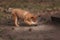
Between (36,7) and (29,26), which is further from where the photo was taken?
(36,7)

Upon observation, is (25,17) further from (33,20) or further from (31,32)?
(31,32)

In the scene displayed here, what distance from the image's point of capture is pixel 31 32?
9336 millimetres

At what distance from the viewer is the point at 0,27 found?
32.7 ft

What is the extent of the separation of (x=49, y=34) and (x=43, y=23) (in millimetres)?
1624

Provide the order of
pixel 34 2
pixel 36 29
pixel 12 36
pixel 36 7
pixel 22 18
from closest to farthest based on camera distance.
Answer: pixel 12 36, pixel 36 29, pixel 22 18, pixel 36 7, pixel 34 2

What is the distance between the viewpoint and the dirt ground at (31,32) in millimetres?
8672

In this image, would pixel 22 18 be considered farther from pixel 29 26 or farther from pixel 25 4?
pixel 25 4

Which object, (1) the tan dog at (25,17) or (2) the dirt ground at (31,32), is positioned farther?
(1) the tan dog at (25,17)

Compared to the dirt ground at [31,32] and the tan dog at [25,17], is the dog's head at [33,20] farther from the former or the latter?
the dirt ground at [31,32]

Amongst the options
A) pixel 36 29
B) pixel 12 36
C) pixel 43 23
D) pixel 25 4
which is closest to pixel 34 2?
pixel 25 4

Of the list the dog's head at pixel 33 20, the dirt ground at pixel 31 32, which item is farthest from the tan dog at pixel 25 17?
the dirt ground at pixel 31 32

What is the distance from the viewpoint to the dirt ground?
8.67 m

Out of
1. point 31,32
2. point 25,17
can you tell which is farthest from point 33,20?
point 31,32

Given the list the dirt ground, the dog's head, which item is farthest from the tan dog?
the dirt ground
